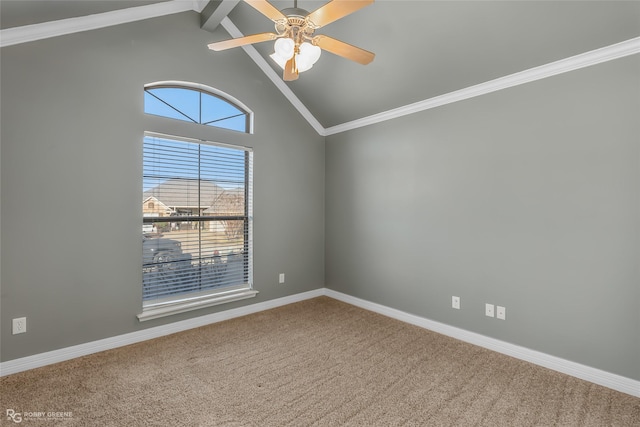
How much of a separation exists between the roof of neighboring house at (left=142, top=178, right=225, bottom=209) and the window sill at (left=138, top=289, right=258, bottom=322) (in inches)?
39.9

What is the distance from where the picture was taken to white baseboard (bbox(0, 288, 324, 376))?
2383 millimetres

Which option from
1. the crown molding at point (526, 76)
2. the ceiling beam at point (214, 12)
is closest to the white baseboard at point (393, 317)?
the crown molding at point (526, 76)

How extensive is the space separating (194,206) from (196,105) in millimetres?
1094

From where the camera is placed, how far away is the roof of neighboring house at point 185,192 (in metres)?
3.10

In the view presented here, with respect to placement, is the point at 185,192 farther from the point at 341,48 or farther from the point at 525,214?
the point at 525,214

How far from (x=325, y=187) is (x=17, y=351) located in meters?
3.50

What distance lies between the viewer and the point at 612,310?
2.23 metres

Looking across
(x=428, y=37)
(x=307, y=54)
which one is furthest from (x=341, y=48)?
(x=428, y=37)

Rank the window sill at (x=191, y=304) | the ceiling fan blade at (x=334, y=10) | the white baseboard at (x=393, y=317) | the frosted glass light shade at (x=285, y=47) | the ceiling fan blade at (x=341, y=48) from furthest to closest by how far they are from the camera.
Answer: the window sill at (x=191, y=304) < the white baseboard at (x=393, y=317) < the ceiling fan blade at (x=341, y=48) < the frosted glass light shade at (x=285, y=47) < the ceiling fan blade at (x=334, y=10)

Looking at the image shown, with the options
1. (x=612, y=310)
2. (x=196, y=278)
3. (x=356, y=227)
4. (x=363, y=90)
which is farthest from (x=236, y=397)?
(x=363, y=90)

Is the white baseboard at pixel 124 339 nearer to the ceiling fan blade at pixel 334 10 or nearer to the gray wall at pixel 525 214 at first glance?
the gray wall at pixel 525 214

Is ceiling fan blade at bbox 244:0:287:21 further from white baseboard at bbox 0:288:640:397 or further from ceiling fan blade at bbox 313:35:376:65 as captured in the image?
white baseboard at bbox 0:288:640:397

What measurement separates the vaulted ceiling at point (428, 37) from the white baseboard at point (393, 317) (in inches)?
90.0

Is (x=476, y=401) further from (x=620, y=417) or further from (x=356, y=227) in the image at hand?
(x=356, y=227)
